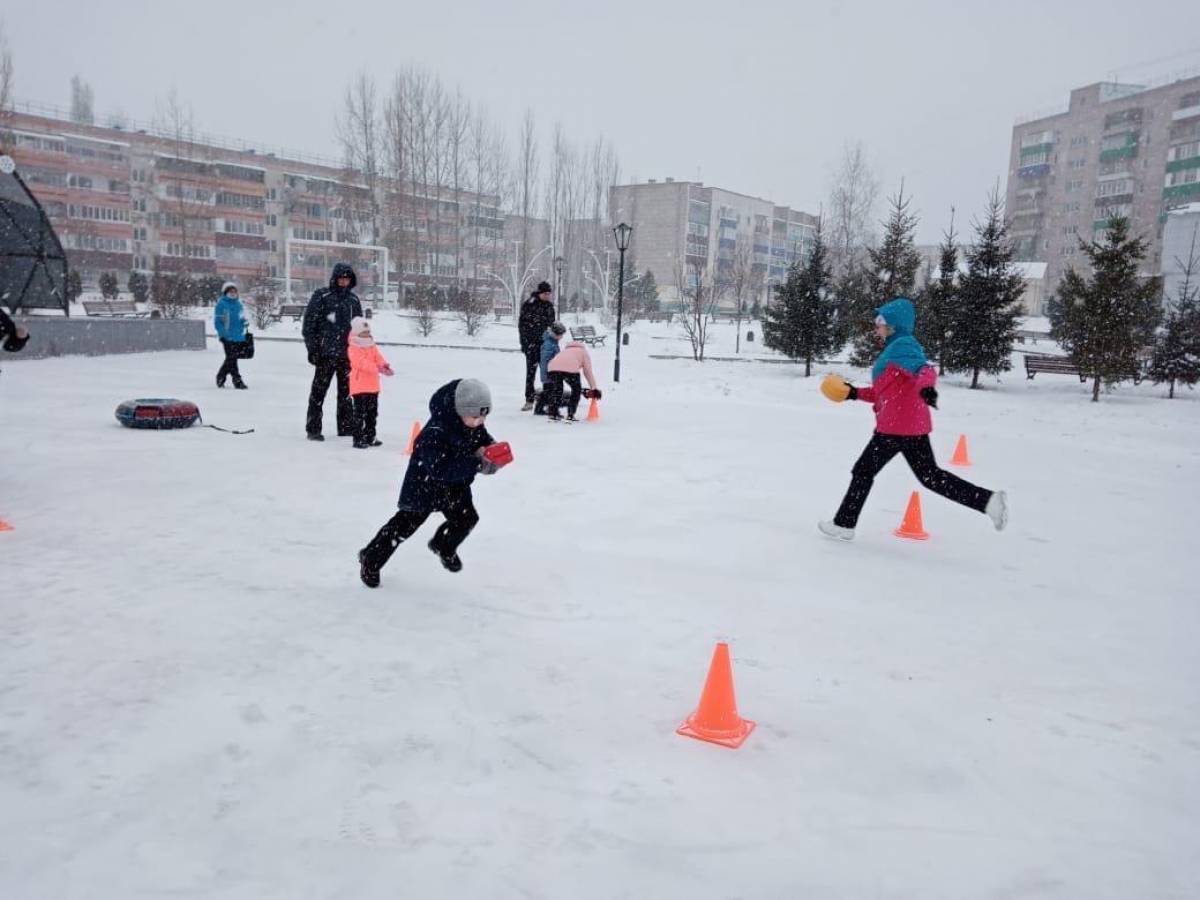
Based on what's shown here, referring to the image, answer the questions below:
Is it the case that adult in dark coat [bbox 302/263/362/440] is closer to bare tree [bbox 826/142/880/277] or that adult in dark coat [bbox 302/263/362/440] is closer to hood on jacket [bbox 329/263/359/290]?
hood on jacket [bbox 329/263/359/290]

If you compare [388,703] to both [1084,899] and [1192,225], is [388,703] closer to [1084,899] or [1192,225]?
[1084,899]

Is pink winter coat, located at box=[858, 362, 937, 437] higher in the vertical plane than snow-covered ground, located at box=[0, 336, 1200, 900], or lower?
higher

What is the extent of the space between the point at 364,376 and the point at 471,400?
16.3ft

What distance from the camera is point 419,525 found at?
15.5 feet

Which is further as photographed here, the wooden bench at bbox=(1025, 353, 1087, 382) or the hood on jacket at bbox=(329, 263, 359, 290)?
the wooden bench at bbox=(1025, 353, 1087, 382)

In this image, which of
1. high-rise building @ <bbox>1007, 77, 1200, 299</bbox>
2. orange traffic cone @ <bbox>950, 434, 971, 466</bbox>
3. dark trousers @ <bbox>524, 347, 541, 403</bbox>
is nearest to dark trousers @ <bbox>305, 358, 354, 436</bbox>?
dark trousers @ <bbox>524, 347, 541, 403</bbox>

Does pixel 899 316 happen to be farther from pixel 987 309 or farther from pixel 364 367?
pixel 987 309

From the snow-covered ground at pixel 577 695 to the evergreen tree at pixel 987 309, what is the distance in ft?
49.0

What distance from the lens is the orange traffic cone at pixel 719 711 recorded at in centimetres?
323

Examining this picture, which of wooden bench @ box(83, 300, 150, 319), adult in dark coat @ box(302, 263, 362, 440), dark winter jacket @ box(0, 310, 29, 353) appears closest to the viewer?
dark winter jacket @ box(0, 310, 29, 353)

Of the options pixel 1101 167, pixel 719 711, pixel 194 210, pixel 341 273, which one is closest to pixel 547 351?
pixel 341 273

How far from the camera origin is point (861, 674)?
3898 mm

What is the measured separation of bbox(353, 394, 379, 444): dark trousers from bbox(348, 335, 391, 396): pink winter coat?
122 mm

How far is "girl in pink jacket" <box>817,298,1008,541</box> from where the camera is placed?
5.79m
